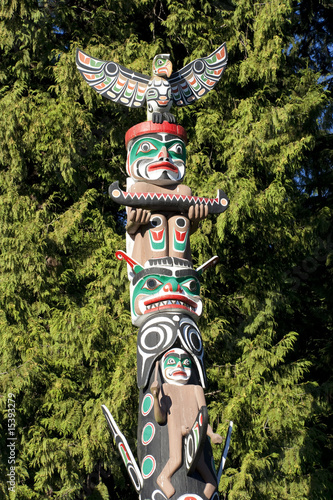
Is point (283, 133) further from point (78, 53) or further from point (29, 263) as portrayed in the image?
point (29, 263)

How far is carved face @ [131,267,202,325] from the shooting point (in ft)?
17.5

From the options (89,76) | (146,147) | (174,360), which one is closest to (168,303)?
(174,360)

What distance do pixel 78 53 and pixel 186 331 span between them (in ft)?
11.9

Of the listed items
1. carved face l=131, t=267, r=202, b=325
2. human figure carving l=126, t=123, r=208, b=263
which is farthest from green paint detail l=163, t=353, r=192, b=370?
human figure carving l=126, t=123, r=208, b=263

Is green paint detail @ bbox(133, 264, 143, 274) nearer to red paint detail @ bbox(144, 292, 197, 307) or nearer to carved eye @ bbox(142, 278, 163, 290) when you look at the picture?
carved eye @ bbox(142, 278, 163, 290)

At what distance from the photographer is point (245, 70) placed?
940 cm

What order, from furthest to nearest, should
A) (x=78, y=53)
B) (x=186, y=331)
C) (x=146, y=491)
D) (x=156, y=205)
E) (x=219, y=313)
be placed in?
1. (x=219, y=313)
2. (x=78, y=53)
3. (x=156, y=205)
4. (x=186, y=331)
5. (x=146, y=491)

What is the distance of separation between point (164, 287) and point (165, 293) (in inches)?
2.1

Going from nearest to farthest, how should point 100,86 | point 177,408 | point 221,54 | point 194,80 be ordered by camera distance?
1. point 177,408
2. point 100,86
3. point 194,80
4. point 221,54

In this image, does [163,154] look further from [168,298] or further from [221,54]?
[221,54]

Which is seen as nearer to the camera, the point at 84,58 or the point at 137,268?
the point at 137,268

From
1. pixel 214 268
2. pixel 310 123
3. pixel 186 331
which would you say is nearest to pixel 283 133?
pixel 310 123

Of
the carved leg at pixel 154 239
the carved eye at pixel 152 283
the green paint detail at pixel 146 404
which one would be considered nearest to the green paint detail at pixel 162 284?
the carved eye at pixel 152 283

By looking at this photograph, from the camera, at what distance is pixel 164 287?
5.37 meters
